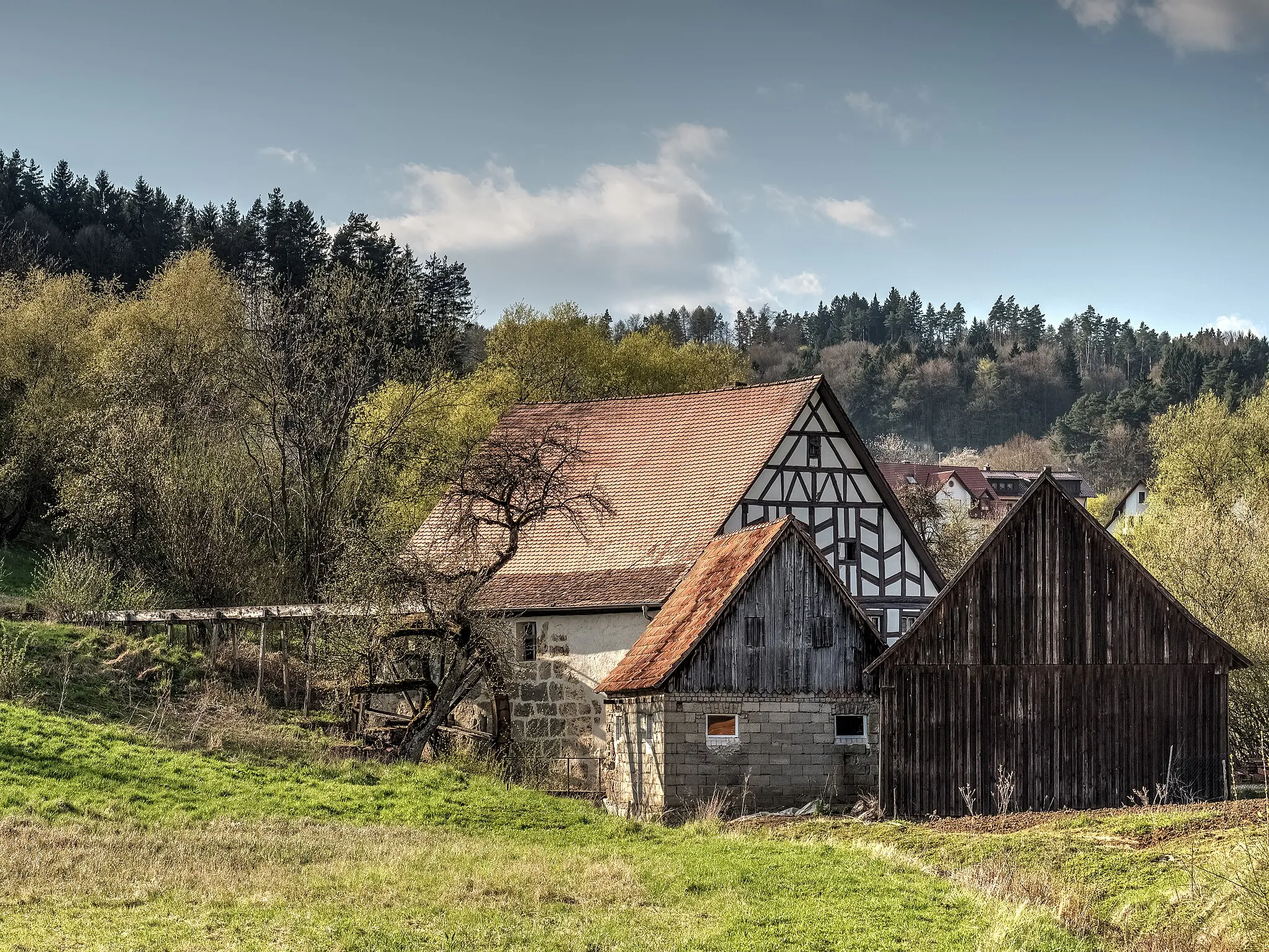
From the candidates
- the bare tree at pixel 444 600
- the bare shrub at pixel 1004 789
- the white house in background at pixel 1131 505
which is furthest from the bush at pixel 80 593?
the white house in background at pixel 1131 505

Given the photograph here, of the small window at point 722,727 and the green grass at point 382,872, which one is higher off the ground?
the small window at point 722,727

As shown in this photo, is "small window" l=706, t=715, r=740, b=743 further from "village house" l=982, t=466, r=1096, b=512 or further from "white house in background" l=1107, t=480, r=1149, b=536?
"village house" l=982, t=466, r=1096, b=512

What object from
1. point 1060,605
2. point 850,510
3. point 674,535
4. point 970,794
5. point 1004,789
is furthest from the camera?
point 850,510

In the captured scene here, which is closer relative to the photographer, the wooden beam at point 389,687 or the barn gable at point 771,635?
the barn gable at point 771,635

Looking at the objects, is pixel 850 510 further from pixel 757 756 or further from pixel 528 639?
pixel 757 756

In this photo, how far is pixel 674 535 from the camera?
31.3 metres

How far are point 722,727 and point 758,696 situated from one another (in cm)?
85

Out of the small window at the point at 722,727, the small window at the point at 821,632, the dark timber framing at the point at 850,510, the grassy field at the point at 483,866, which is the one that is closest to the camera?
the grassy field at the point at 483,866

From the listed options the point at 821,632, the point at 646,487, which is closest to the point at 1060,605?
the point at 821,632

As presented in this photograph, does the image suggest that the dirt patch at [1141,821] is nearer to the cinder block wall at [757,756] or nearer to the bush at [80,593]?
the cinder block wall at [757,756]

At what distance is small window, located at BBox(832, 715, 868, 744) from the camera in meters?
25.8

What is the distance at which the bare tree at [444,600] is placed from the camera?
26922 mm

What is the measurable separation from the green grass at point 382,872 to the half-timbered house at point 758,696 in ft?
8.01

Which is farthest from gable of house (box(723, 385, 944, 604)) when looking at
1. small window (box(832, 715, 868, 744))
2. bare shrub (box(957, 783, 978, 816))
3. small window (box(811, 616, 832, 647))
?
bare shrub (box(957, 783, 978, 816))
